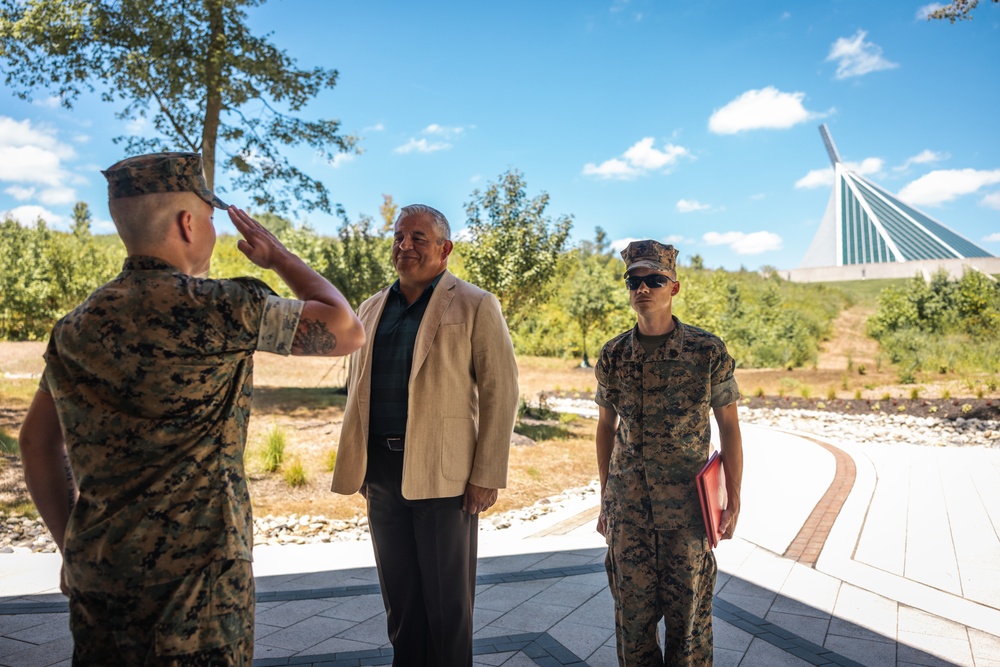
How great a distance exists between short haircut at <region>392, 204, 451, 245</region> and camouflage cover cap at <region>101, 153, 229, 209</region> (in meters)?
1.23

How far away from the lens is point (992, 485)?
298 inches

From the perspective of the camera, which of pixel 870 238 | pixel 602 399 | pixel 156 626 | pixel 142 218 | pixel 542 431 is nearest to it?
pixel 156 626

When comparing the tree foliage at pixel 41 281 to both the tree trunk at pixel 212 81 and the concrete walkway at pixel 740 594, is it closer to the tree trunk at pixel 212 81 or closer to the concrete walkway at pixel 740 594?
the tree trunk at pixel 212 81

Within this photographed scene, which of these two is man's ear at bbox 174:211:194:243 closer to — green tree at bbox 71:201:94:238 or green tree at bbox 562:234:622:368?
green tree at bbox 562:234:622:368

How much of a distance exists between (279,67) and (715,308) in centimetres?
1934

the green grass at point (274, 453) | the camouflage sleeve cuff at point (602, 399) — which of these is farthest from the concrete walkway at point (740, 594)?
the green grass at point (274, 453)

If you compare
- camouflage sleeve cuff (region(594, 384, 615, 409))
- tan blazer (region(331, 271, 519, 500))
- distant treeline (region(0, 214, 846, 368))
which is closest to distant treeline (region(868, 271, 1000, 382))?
distant treeline (region(0, 214, 846, 368))

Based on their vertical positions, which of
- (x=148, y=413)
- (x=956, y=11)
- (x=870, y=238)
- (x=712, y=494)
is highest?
(x=870, y=238)

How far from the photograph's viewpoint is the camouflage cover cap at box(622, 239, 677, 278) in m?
2.73

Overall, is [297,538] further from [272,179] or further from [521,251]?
[272,179]

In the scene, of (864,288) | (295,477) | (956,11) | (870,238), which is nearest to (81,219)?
Result: (295,477)

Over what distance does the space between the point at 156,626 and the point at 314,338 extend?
720 mm

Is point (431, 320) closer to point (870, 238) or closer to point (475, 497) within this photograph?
point (475, 497)

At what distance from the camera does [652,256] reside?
9.04 feet
